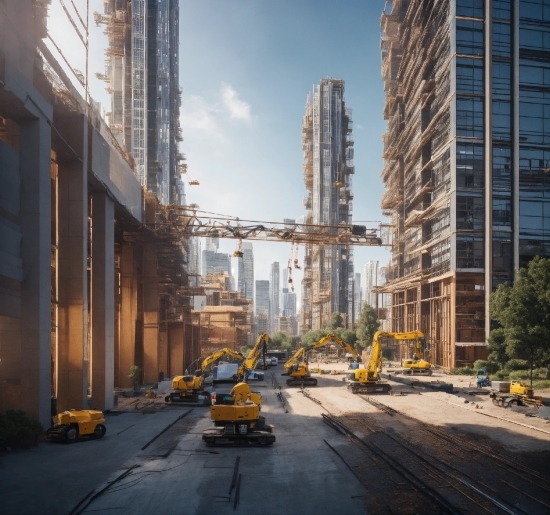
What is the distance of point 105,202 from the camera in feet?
98.0

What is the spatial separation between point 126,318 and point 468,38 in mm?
46987

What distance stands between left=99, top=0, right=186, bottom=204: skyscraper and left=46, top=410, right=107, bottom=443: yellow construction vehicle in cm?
6844

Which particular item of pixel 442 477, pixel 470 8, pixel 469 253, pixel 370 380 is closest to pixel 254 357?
pixel 370 380

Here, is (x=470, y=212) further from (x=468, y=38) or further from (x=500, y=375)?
(x=468, y=38)

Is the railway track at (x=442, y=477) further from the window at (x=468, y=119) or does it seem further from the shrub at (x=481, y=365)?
the window at (x=468, y=119)

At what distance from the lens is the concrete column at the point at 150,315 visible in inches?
1742

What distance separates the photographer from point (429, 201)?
2564 inches

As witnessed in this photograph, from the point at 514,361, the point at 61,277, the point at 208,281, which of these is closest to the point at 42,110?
the point at 61,277

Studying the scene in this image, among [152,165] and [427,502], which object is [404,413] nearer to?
[427,502]

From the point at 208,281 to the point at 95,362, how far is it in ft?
275

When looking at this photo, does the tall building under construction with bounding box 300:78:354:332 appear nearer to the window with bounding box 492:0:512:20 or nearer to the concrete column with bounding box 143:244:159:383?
the window with bounding box 492:0:512:20

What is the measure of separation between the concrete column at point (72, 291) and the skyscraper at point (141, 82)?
200 feet

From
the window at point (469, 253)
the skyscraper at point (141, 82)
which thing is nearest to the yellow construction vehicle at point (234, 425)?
the window at point (469, 253)

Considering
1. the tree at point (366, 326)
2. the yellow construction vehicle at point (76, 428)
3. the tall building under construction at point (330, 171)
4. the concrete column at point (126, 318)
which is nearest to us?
the yellow construction vehicle at point (76, 428)
